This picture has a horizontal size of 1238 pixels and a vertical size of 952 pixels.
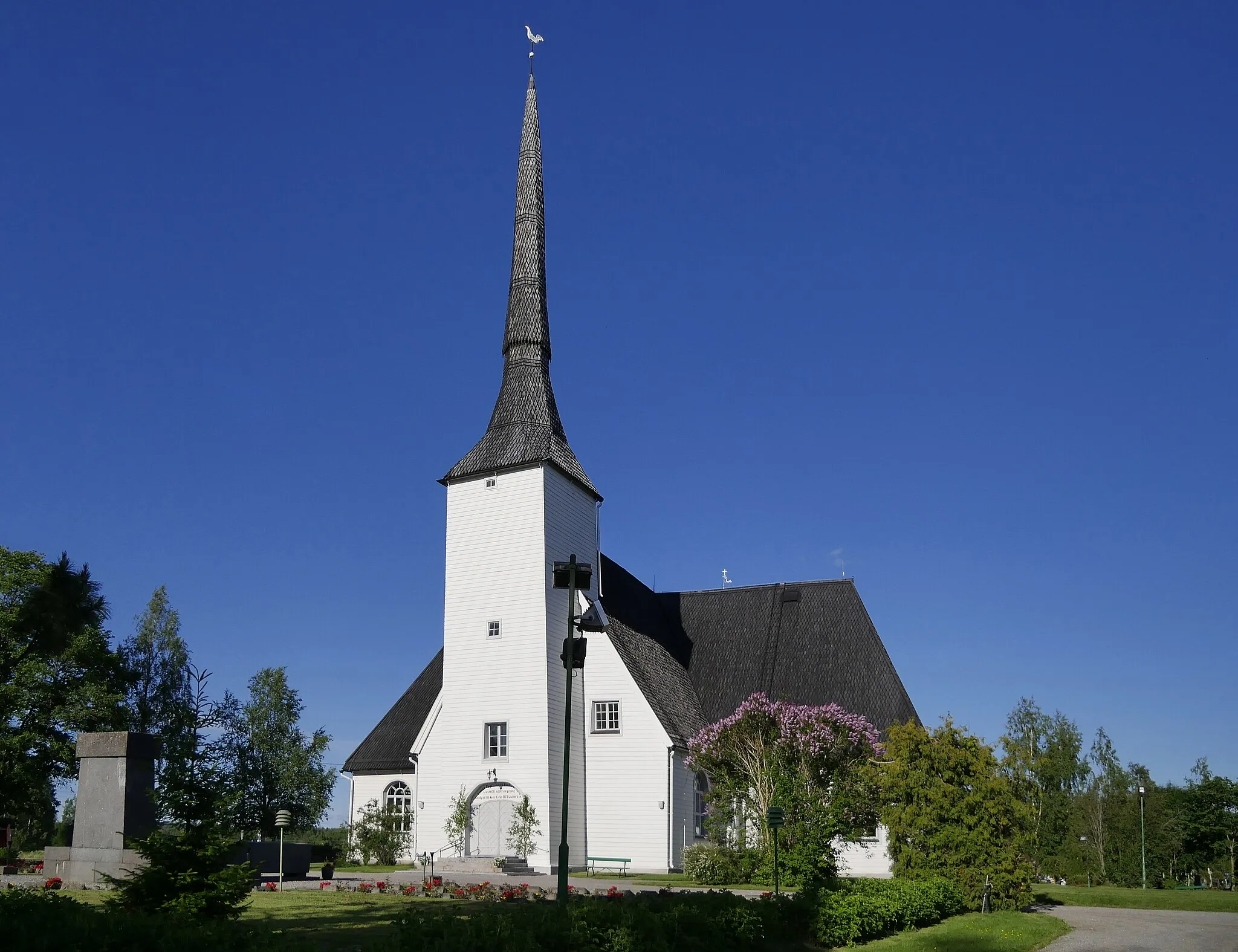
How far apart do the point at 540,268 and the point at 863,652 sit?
17.2 m

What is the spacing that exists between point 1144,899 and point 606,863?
575 inches

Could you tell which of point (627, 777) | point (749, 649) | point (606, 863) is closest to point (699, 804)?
point (627, 777)

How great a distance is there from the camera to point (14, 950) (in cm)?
740

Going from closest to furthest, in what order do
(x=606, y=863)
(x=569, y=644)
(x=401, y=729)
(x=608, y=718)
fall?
(x=569, y=644), (x=606, y=863), (x=608, y=718), (x=401, y=729)

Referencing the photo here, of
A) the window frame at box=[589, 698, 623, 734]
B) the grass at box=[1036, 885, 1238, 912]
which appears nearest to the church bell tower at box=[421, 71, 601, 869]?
the window frame at box=[589, 698, 623, 734]

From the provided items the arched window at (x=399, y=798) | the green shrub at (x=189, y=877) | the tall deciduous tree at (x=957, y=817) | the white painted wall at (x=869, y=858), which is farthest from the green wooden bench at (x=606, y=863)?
the green shrub at (x=189, y=877)

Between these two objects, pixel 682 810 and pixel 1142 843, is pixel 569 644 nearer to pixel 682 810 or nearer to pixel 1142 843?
pixel 682 810

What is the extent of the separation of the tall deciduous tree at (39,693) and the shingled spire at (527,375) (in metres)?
12.4

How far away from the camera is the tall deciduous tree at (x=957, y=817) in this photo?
20.7 metres

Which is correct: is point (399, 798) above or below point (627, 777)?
below

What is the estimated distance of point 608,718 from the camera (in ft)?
106

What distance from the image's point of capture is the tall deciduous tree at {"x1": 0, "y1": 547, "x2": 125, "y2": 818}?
3086cm

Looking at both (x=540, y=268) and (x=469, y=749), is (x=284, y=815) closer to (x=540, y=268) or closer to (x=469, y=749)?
(x=469, y=749)

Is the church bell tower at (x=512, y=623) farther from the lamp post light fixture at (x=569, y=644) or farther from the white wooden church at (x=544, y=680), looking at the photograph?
the lamp post light fixture at (x=569, y=644)
